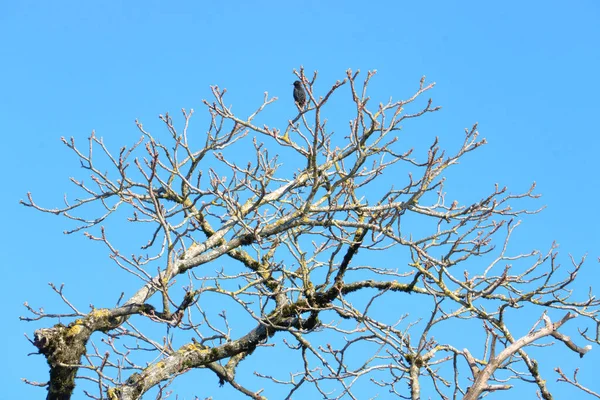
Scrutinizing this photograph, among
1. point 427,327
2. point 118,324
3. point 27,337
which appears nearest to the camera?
point 427,327

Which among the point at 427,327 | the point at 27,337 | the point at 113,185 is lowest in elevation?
the point at 427,327

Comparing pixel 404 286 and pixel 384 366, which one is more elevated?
pixel 404 286

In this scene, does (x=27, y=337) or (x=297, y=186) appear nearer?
(x=27, y=337)

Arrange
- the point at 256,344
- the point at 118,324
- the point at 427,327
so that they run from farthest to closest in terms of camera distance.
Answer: the point at 256,344 < the point at 118,324 < the point at 427,327

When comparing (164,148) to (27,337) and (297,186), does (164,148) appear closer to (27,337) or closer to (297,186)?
(297,186)

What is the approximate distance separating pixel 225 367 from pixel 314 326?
113 centimetres

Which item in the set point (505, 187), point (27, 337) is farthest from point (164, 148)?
point (505, 187)

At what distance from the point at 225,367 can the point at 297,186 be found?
1.96 metres

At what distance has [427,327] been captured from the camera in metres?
5.63

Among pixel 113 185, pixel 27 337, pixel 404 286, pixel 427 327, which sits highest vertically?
pixel 113 185

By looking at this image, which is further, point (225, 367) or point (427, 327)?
point (225, 367)

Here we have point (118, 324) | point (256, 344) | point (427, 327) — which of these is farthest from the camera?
point (256, 344)

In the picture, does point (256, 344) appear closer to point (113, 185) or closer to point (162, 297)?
point (162, 297)

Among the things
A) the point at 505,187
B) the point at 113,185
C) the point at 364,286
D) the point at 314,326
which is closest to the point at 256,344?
the point at 314,326
